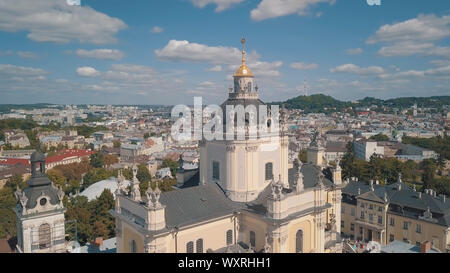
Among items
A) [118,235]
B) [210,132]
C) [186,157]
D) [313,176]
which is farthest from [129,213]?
[186,157]

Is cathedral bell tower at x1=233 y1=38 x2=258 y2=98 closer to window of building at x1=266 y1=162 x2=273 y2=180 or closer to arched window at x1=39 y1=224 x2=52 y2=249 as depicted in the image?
window of building at x1=266 y1=162 x2=273 y2=180

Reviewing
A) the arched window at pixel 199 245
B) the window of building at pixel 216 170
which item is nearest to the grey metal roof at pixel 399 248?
the window of building at pixel 216 170

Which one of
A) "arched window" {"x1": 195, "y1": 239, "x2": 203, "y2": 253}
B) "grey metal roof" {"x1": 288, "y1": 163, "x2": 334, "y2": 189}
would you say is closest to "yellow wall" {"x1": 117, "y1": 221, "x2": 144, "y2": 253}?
"arched window" {"x1": 195, "y1": 239, "x2": 203, "y2": 253}

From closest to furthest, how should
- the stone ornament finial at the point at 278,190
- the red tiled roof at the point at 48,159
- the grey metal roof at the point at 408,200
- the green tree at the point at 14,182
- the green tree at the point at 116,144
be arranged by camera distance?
1. the stone ornament finial at the point at 278,190
2. the grey metal roof at the point at 408,200
3. the green tree at the point at 14,182
4. the red tiled roof at the point at 48,159
5. the green tree at the point at 116,144

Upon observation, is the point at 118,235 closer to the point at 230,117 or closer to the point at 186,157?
the point at 230,117

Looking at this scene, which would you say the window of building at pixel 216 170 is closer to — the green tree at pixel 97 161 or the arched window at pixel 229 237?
the arched window at pixel 229 237

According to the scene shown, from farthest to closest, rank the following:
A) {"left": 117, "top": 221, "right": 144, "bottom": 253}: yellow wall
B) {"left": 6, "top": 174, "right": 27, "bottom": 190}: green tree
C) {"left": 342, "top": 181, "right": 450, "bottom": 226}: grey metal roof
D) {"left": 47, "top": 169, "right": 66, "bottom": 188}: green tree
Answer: {"left": 47, "top": 169, "right": 66, "bottom": 188}: green tree, {"left": 6, "top": 174, "right": 27, "bottom": 190}: green tree, {"left": 342, "top": 181, "right": 450, "bottom": 226}: grey metal roof, {"left": 117, "top": 221, "right": 144, "bottom": 253}: yellow wall

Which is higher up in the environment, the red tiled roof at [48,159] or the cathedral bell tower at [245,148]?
the cathedral bell tower at [245,148]

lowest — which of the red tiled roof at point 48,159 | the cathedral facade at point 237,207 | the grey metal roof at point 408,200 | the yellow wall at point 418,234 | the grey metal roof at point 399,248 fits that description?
the yellow wall at point 418,234
